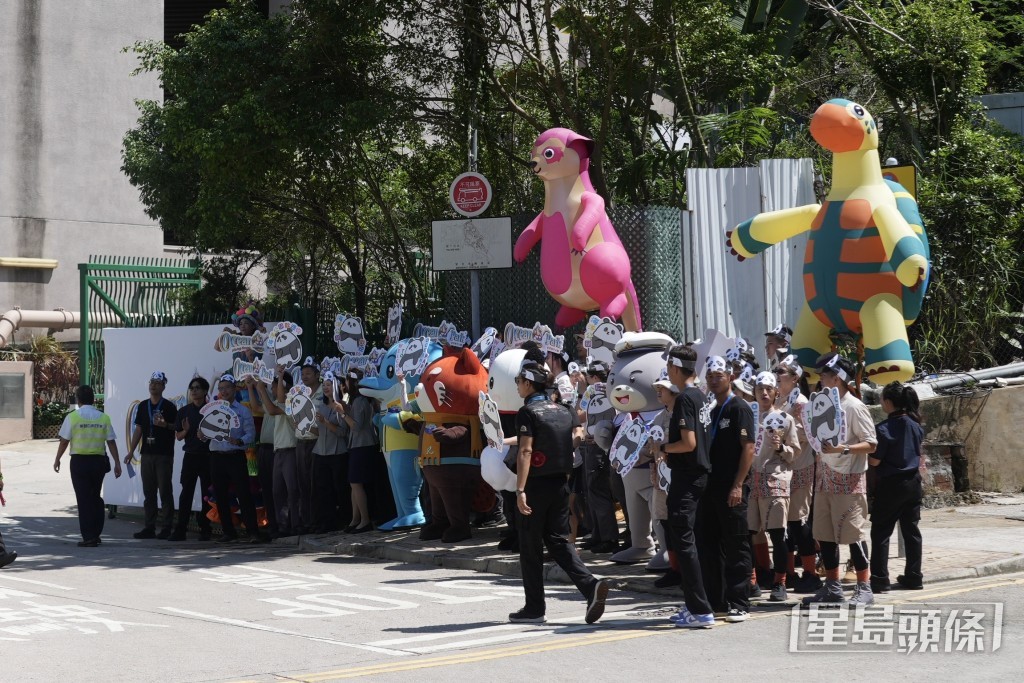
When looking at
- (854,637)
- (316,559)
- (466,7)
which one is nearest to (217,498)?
(316,559)

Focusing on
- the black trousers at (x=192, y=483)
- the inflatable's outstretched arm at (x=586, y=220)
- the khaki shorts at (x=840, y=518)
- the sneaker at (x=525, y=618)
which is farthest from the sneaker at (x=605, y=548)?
the black trousers at (x=192, y=483)

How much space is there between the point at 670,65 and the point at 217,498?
8659 mm

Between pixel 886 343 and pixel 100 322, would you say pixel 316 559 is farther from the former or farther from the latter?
pixel 100 322

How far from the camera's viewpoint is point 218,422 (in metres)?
14.0

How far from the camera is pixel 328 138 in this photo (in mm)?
15688

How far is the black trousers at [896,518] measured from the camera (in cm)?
960

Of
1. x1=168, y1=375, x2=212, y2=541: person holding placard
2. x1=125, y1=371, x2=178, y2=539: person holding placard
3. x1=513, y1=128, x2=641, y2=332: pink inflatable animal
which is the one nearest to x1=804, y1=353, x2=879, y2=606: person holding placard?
x1=513, y1=128, x2=641, y2=332: pink inflatable animal

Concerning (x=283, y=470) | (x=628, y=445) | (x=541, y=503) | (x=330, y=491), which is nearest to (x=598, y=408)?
(x=628, y=445)

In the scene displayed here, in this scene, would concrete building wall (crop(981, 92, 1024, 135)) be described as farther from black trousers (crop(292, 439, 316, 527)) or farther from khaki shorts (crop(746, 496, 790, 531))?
black trousers (crop(292, 439, 316, 527))

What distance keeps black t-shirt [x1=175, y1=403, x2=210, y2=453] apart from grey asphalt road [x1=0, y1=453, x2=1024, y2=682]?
238cm

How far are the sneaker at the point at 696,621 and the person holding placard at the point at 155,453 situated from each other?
27.2 ft

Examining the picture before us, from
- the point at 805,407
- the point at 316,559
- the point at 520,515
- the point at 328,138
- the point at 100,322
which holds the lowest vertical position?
the point at 316,559

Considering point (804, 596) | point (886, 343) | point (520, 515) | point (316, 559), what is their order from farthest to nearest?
point (316, 559) → point (886, 343) → point (804, 596) → point (520, 515)

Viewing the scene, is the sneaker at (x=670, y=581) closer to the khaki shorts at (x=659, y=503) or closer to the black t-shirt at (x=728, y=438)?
the khaki shorts at (x=659, y=503)
